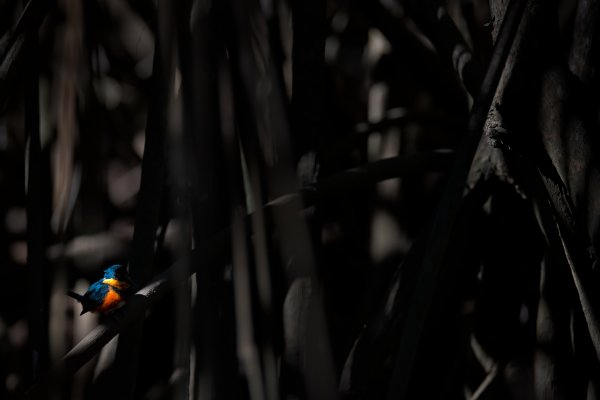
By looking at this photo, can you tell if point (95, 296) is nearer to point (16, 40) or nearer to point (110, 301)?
point (110, 301)

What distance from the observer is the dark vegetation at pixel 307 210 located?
5.42ft

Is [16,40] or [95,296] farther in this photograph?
[16,40]

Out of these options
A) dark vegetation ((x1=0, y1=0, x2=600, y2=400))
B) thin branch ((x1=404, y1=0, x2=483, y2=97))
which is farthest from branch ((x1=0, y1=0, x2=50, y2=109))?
thin branch ((x1=404, y1=0, x2=483, y2=97))

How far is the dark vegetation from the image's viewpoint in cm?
165

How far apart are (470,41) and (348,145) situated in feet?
1.82

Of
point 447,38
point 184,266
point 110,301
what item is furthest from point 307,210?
point 110,301

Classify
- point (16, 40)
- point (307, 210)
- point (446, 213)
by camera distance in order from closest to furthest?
point (446, 213) < point (16, 40) < point (307, 210)

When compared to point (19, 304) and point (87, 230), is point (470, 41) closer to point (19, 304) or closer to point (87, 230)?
point (87, 230)

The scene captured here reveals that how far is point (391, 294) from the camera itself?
222cm

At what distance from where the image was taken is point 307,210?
7.16 feet

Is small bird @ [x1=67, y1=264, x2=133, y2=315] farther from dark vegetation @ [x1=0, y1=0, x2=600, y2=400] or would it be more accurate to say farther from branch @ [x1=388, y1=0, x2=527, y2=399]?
branch @ [x1=388, y1=0, x2=527, y2=399]

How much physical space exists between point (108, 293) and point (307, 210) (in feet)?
2.53

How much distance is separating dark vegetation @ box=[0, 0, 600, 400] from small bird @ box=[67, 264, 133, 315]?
22mm

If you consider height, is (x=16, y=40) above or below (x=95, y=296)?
above
